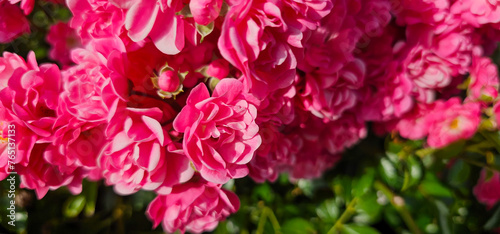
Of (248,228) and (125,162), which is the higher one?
(125,162)

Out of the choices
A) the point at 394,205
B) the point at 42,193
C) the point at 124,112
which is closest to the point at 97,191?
the point at 42,193

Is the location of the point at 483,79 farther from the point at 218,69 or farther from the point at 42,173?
the point at 42,173

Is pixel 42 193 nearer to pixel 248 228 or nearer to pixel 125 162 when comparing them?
pixel 125 162

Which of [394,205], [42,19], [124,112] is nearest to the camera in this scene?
[124,112]

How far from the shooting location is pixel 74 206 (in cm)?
56

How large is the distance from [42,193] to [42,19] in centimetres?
22

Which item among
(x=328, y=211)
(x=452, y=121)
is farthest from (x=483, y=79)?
(x=328, y=211)

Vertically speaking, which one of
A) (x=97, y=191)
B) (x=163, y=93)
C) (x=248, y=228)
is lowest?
(x=248, y=228)

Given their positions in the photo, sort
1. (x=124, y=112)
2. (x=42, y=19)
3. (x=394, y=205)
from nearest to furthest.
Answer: (x=124, y=112), (x=42, y=19), (x=394, y=205)

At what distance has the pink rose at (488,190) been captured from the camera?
657 millimetres

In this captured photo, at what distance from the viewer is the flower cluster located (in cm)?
35

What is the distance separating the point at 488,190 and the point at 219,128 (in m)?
0.52

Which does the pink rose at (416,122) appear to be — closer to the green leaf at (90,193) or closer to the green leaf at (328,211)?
the green leaf at (328,211)

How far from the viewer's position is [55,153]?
395 mm
